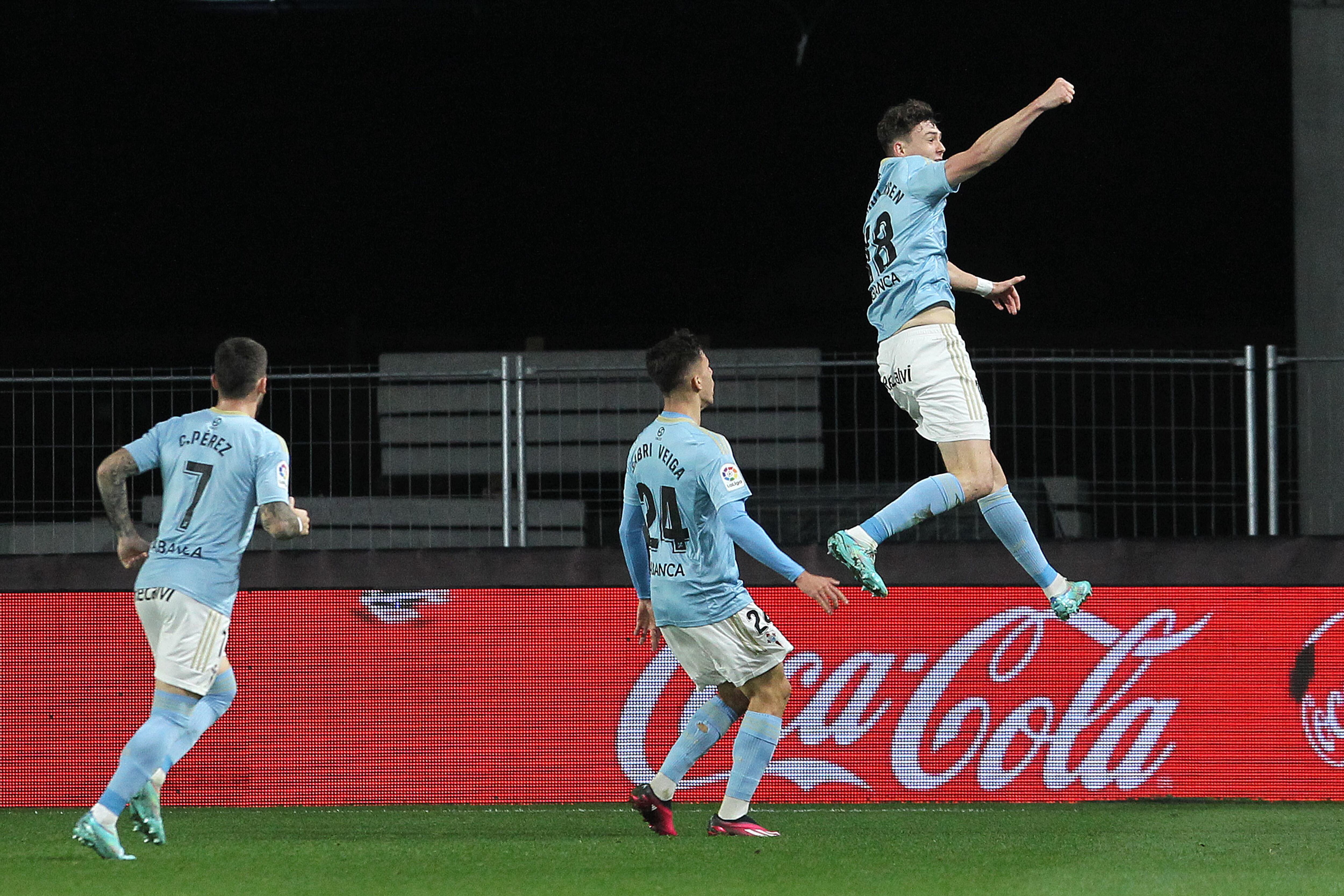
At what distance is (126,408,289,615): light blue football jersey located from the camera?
5773 millimetres

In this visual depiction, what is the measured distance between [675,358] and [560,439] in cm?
344

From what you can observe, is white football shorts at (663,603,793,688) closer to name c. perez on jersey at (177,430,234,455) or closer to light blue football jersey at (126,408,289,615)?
light blue football jersey at (126,408,289,615)

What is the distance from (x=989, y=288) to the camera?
23.0ft

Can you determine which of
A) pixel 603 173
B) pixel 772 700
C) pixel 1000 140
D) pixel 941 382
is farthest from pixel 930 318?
pixel 603 173

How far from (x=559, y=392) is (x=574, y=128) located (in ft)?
31.2

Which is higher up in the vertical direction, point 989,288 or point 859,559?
point 989,288

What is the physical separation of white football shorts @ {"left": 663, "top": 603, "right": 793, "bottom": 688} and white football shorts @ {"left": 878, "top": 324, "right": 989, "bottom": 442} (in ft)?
3.66

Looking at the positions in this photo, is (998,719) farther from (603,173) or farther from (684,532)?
(603,173)

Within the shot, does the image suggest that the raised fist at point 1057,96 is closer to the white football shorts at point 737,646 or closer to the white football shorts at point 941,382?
the white football shorts at point 941,382

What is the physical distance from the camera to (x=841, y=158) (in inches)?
723

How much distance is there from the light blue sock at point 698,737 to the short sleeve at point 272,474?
71.3 inches

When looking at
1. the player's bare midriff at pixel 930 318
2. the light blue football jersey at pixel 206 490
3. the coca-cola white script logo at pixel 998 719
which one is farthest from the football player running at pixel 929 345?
the light blue football jersey at pixel 206 490

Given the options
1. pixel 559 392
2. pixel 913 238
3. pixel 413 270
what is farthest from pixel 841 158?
pixel 913 238

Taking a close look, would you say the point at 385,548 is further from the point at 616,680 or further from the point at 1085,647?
the point at 1085,647
